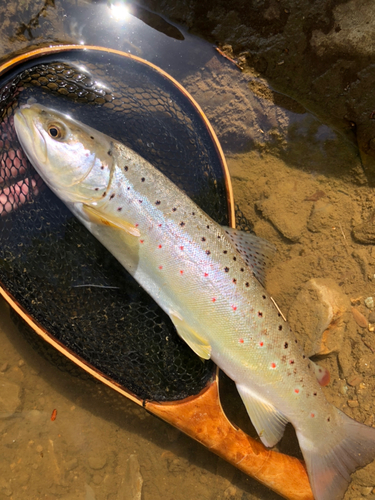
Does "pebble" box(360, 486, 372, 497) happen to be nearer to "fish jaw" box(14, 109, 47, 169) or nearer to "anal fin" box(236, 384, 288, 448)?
"anal fin" box(236, 384, 288, 448)

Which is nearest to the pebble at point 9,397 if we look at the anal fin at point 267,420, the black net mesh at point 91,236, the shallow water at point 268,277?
the shallow water at point 268,277

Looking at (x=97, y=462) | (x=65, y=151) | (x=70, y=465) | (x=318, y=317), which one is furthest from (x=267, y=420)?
(x=65, y=151)

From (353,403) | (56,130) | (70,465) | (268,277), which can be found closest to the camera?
(56,130)

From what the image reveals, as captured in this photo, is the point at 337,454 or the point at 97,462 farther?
the point at 97,462

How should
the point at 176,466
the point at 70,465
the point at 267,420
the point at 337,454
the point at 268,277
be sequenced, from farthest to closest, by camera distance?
the point at 268,277 → the point at 176,466 → the point at 70,465 → the point at 337,454 → the point at 267,420

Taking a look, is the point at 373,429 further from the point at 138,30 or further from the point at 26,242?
the point at 138,30

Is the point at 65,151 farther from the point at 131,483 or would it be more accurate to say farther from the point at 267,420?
the point at 131,483

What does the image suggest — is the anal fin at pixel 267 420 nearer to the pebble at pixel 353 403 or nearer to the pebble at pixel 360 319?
the pebble at pixel 353 403

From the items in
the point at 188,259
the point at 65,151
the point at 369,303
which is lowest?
the point at 369,303
